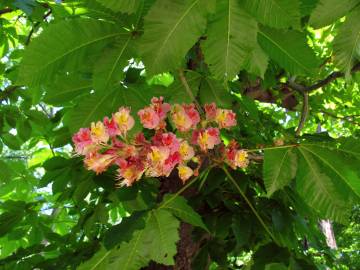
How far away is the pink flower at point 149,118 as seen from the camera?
92 cm

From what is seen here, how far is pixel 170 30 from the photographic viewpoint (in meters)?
0.61

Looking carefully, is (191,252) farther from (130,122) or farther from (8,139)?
(8,139)

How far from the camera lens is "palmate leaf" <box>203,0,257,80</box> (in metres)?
0.61

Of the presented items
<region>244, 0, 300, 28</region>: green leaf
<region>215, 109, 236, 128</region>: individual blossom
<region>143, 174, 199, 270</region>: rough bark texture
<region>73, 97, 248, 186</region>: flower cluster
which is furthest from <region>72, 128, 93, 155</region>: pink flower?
<region>143, 174, 199, 270</region>: rough bark texture

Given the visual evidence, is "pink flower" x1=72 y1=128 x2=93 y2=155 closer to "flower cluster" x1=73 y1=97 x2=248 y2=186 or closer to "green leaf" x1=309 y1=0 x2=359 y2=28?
"flower cluster" x1=73 y1=97 x2=248 y2=186

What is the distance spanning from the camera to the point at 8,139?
2.07 metres

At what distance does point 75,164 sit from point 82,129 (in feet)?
2.14

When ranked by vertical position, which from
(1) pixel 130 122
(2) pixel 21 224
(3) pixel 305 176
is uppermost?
(1) pixel 130 122

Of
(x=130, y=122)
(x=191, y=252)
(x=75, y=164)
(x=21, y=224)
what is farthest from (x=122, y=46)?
(x=21, y=224)

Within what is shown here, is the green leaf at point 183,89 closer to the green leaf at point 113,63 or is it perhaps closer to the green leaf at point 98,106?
the green leaf at point 98,106

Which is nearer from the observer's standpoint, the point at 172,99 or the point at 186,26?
the point at 186,26

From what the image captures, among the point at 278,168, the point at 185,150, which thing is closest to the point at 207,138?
the point at 185,150

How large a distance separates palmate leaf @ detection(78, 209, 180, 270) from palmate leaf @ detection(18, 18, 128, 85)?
0.45 m

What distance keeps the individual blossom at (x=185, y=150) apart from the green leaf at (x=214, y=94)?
190 mm
